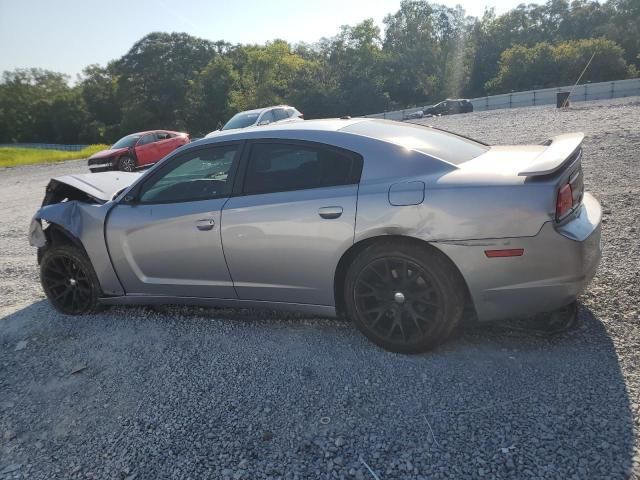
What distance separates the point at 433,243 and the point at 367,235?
0.41 meters

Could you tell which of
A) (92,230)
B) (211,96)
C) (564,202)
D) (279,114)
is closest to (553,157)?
(564,202)

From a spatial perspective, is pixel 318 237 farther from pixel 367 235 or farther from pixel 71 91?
pixel 71 91

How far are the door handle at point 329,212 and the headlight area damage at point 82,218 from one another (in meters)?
1.99

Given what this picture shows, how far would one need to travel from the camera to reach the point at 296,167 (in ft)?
10.8

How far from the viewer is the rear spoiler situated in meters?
2.61

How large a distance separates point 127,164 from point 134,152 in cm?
51

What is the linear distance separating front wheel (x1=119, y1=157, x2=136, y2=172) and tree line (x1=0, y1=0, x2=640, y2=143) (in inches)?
1511

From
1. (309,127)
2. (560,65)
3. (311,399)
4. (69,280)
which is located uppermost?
(309,127)

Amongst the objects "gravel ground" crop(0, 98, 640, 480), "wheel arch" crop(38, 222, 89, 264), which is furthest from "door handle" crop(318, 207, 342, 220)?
"wheel arch" crop(38, 222, 89, 264)

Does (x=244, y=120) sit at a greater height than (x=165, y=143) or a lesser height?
greater

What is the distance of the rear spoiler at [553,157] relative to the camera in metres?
2.61

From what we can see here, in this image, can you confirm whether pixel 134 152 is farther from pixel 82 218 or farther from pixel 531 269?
pixel 531 269

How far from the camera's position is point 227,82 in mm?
62562

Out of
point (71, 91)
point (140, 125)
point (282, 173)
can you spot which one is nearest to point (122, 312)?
point (282, 173)
